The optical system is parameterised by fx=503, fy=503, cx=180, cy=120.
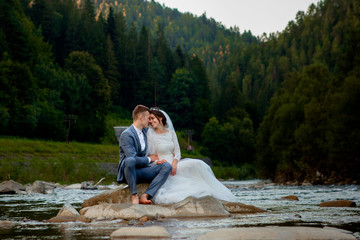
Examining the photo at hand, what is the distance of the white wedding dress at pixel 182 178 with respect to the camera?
11062mm

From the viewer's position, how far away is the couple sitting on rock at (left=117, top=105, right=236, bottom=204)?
10.9 metres

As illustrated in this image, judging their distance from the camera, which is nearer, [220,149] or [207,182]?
[207,182]

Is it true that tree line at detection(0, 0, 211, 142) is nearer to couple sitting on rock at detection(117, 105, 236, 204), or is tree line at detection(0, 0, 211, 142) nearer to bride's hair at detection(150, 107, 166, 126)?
bride's hair at detection(150, 107, 166, 126)

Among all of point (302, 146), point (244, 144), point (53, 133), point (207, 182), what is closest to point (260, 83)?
point (244, 144)

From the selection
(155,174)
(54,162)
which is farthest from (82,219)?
(54,162)

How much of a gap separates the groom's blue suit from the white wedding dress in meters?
0.21

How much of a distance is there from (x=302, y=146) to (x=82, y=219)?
4284 centimetres

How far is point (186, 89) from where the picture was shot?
138 metres

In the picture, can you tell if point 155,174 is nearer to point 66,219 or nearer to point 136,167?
point 136,167

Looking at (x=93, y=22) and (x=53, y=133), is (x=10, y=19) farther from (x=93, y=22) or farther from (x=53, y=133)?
(x=93, y=22)

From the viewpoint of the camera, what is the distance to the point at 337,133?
41.4 m

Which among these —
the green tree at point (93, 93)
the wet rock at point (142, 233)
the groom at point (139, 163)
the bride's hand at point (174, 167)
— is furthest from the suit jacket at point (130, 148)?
the green tree at point (93, 93)

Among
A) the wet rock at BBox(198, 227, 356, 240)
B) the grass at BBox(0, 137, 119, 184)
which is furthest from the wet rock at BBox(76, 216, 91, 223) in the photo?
the grass at BBox(0, 137, 119, 184)

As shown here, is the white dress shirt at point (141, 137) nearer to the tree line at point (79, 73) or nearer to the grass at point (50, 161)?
the grass at point (50, 161)
